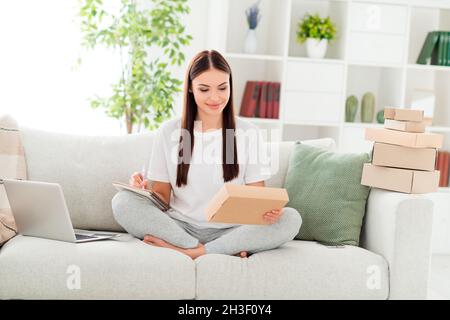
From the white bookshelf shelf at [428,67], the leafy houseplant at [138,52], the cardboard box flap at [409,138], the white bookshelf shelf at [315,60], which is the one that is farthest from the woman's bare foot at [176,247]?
the white bookshelf shelf at [428,67]

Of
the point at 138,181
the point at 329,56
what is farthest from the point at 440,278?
the point at 138,181

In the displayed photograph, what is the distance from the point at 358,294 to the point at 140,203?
2.88ft

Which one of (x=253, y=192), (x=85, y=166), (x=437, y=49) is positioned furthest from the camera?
(x=437, y=49)

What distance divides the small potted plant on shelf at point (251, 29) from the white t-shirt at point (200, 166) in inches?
68.6

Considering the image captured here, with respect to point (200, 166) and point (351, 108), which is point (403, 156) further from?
point (351, 108)

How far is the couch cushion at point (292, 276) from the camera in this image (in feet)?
8.57

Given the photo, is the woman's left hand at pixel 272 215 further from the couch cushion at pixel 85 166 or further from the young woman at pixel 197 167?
the couch cushion at pixel 85 166

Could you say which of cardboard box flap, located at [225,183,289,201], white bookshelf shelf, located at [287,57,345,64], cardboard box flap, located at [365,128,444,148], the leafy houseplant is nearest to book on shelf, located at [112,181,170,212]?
cardboard box flap, located at [225,183,289,201]

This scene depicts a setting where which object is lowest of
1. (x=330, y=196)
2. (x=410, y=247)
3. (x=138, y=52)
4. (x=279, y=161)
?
(x=410, y=247)

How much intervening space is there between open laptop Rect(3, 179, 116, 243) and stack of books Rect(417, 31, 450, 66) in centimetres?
292

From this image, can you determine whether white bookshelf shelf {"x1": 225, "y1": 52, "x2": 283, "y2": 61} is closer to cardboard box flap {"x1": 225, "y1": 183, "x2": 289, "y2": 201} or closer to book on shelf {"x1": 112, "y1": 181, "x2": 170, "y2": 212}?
book on shelf {"x1": 112, "y1": 181, "x2": 170, "y2": 212}

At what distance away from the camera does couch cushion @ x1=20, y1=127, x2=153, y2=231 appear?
308 cm

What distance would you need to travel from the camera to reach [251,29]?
4.69m

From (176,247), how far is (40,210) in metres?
0.52
